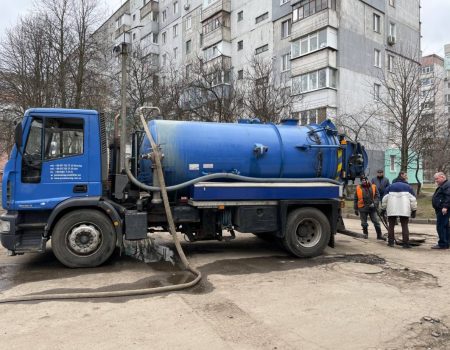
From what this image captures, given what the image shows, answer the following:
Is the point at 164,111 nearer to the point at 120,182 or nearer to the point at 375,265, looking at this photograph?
the point at 120,182

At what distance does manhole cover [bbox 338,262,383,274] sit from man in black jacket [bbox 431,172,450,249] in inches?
110

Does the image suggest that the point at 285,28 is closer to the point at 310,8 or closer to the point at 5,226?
the point at 310,8

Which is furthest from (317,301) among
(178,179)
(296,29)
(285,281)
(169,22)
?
(169,22)

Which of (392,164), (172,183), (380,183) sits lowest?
(380,183)

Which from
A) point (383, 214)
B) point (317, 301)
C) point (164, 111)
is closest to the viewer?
point (317, 301)

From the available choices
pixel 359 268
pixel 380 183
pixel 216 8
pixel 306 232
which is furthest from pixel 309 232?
pixel 216 8

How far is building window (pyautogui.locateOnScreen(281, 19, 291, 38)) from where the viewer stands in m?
31.8

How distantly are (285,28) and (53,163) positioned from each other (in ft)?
94.5

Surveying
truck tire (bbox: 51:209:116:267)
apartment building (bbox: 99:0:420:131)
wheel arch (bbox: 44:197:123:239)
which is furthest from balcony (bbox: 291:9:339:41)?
truck tire (bbox: 51:209:116:267)

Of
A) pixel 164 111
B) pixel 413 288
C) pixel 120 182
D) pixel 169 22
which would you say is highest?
pixel 169 22

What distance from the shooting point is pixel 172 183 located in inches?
307

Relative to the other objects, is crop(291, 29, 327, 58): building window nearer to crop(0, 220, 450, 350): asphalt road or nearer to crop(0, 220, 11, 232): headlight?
crop(0, 220, 450, 350): asphalt road

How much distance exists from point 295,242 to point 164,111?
15509 millimetres

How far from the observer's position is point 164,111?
22.0 metres
